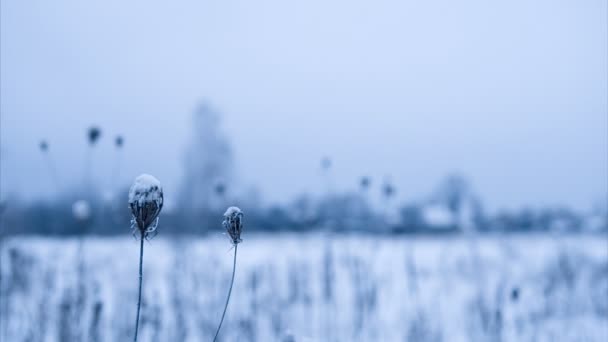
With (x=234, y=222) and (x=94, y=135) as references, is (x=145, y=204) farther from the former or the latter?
(x=94, y=135)

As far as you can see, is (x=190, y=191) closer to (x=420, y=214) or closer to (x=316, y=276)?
(x=316, y=276)

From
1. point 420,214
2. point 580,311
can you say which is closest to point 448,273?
point 580,311

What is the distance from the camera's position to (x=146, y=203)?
1.23 metres

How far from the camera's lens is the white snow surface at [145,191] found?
1.24 metres

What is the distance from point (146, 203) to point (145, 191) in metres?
0.04

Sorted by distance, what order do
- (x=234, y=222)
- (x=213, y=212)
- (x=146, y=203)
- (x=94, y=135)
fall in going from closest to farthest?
(x=146, y=203)
(x=234, y=222)
(x=94, y=135)
(x=213, y=212)

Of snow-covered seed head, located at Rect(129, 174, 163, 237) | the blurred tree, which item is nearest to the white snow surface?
snow-covered seed head, located at Rect(129, 174, 163, 237)

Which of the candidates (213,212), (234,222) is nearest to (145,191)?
(234,222)

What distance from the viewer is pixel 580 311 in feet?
14.4

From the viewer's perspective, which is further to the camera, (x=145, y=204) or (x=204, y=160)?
(x=204, y=160)

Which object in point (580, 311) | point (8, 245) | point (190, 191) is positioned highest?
point (190, 191)

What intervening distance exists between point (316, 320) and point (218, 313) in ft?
2.84

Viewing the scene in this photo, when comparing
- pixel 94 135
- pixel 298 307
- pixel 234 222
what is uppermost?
pixel 94 135

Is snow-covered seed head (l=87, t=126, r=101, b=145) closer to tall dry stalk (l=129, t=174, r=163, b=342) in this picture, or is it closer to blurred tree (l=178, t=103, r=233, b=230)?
tall dry stalk (l=129, t=174, r=163, b=342)
